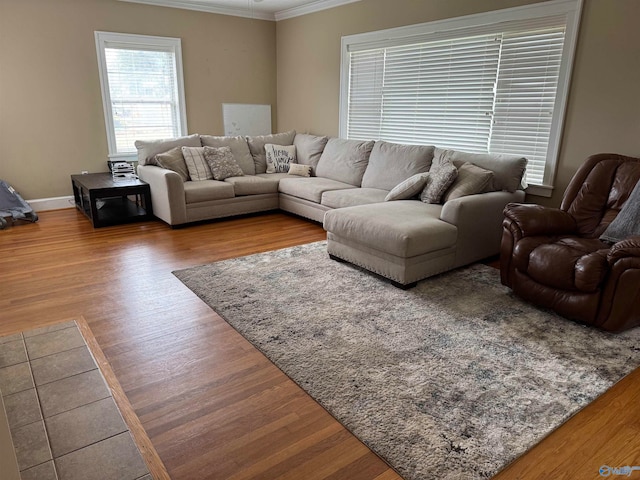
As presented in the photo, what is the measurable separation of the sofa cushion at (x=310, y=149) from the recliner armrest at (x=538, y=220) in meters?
2.97

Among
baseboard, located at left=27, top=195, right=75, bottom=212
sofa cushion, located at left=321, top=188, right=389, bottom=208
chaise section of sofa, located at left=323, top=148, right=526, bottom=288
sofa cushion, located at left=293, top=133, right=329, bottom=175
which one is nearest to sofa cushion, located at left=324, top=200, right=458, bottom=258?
chaise section of sofa, located at left=323, top=148, right=526, bottom=288

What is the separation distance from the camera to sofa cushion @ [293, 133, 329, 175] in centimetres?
573

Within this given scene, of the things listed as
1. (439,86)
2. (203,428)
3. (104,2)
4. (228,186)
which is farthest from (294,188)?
(203,428)

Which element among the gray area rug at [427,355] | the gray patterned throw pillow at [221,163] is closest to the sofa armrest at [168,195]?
the gray patterned throw pillow at [221,163]

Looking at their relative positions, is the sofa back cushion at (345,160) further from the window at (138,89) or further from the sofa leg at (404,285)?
the window at (138,89)

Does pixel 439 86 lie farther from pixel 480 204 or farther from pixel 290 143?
pixel 290 143

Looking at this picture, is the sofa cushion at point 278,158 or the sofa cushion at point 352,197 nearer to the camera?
the sofa cushion at point 352,197

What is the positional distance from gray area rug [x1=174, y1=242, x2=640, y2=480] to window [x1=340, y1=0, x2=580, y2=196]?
4.73ft

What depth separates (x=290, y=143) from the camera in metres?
6.14

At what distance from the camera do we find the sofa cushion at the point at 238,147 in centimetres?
556

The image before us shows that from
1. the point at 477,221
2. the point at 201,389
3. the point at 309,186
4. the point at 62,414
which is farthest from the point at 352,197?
the point at 62,414

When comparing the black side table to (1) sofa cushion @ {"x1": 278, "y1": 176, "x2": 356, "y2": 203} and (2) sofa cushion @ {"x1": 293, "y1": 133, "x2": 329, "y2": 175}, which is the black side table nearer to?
(1) sofa cushion @ {"x1": 278, "y1": 176, "x2": 356, "y2": 203}

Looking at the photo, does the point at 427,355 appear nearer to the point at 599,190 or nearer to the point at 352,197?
the point at 599,190

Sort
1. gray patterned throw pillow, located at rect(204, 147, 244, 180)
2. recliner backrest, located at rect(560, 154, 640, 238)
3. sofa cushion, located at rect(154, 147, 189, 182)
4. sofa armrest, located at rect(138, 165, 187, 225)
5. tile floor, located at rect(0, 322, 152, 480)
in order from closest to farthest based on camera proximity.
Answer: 1. tile floor, located at rect(0, 322, 152, 480)
2. recliner backrest, located at rect(560, 154, 640, 238)
3. sofa armrest, located at rect(138, 165, 187, 225)
4. sofa cushion, located at rect(154, 147, 189, 182)
5. gray patterned throw pillow, located at rect(204, 147, 244, 180)
